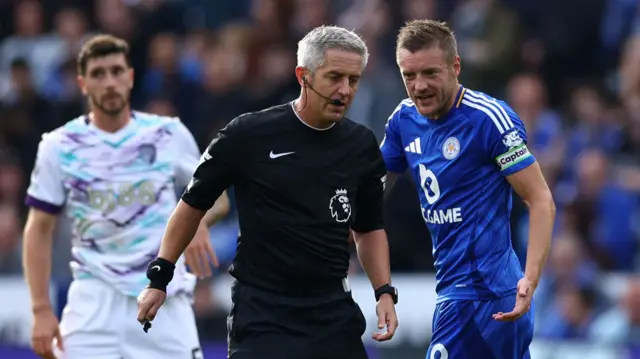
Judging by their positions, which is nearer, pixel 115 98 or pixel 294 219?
pixel 294 219

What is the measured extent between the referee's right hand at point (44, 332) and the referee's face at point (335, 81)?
2564mm

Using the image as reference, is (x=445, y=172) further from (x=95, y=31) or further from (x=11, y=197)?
(x=95, y=31)

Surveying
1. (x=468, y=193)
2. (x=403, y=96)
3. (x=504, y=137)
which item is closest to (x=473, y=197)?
(x=468, y=193)

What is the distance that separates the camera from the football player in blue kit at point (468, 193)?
7.43 metres

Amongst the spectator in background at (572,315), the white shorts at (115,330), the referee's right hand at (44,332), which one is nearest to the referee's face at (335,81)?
the white shorts at (115,330)

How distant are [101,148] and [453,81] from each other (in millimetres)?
2514

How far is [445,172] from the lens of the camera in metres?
7.61

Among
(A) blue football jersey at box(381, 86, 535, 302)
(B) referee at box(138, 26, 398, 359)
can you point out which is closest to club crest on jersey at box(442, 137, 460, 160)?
(A) blue football jersey at box(381, 86, 535, 302)

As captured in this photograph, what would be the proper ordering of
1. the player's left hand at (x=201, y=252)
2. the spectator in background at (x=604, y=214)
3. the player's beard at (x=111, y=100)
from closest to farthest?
1. the player's left hand at (x=201, y=252)
2. the player's beard at (x=111, y=100)
3. the spectator in background at (x=604, y=214)

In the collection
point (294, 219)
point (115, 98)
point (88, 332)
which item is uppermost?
point (115, 98)

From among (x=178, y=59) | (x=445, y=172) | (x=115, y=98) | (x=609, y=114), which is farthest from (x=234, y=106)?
(x=445, y=172)

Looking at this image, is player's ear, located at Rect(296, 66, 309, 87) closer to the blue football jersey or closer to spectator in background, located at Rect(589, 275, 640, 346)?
the blue football jersey

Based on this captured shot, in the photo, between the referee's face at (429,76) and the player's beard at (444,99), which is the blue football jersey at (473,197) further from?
the referee's face at (429,76)

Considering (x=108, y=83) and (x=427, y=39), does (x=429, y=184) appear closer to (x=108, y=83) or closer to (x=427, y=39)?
(x=427, y=39)
